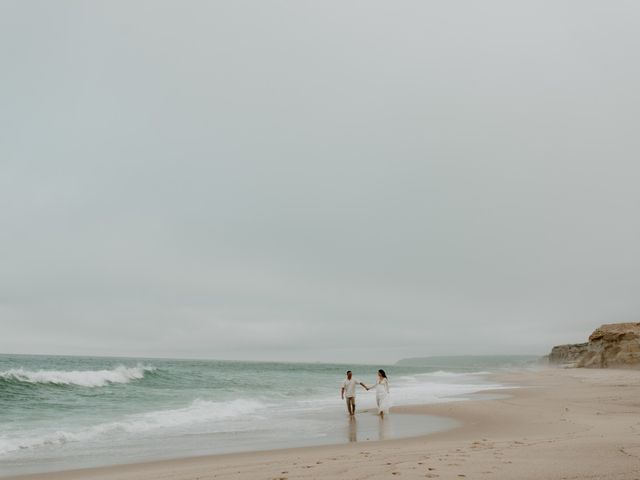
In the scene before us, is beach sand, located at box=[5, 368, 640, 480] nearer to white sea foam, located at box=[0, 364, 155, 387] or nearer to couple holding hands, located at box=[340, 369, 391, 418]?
couple holding hands, located at box=[340, 369, 391, 418]

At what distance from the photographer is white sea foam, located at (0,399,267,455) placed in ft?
46.0

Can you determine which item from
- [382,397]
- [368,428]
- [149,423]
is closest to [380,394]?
[382,397]

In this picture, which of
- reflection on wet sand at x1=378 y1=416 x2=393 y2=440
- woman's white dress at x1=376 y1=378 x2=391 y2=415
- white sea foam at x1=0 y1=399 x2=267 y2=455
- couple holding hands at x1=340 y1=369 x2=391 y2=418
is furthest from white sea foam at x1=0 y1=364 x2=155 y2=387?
reflection on wet sand at x1=378 y1=416 x2=393 y2=440

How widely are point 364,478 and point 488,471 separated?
5.83ft

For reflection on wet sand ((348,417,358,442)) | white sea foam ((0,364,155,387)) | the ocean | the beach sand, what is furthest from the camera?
white sea foam ((0,364,155,387))

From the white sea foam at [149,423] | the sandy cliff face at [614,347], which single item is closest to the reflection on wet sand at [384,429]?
the white sea foam at [149,423]

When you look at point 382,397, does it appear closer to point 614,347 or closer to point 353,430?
point 353,430

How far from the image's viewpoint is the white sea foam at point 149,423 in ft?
46.0

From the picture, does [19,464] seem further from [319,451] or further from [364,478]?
[364,478]

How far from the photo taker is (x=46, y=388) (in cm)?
3100

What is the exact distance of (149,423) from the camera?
1783 cm

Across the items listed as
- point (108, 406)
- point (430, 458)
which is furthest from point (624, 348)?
point (430, 458)

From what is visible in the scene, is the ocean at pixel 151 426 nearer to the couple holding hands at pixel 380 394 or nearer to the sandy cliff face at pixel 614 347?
the couple holding hands at pixel 380 394

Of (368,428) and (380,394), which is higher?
(380,394)
